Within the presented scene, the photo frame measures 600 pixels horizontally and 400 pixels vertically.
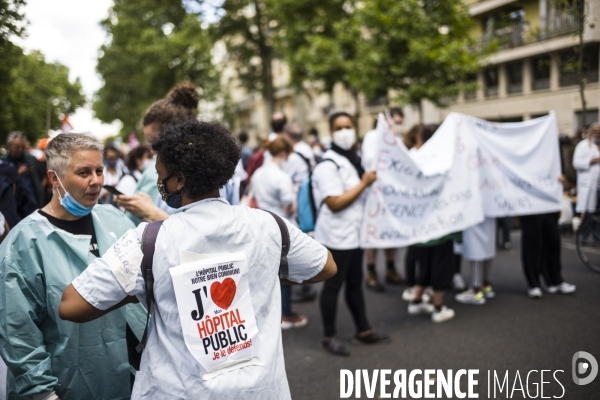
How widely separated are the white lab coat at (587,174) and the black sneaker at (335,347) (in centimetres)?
471

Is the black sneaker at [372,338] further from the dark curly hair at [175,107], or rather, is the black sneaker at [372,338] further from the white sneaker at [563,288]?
the dark curly hair at [175,107]

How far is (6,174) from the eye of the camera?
13.0 feet

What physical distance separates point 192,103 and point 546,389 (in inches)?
125

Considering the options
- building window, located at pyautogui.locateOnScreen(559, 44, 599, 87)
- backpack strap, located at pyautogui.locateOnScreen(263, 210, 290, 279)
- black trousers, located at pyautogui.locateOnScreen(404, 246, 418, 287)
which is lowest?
black trousers, located at pyautogui.locateOnScreen(404, 246, 418, 287)

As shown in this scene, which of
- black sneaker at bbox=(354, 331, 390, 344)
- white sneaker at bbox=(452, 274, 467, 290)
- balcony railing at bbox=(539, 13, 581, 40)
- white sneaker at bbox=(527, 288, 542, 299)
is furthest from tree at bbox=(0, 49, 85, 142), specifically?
white sneaker at bbox=(527, 288, 542, 299)

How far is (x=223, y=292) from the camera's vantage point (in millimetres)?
1838

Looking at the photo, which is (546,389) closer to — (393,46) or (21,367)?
(21,367)

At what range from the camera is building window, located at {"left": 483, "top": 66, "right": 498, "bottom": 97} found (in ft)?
82.4

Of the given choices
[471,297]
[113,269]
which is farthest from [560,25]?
[113,269]

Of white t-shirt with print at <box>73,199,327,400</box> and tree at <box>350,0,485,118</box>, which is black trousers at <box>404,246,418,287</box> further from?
tree at <box>350,0,485,118</box>

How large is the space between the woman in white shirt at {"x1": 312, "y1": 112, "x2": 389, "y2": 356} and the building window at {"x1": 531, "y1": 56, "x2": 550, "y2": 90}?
7.03 ft

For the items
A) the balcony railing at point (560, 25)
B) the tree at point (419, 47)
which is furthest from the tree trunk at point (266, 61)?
the balcony railing at point (560, 25)

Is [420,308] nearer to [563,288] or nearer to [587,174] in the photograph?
[563,288]

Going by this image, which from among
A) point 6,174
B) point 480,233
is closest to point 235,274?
point 6,174
